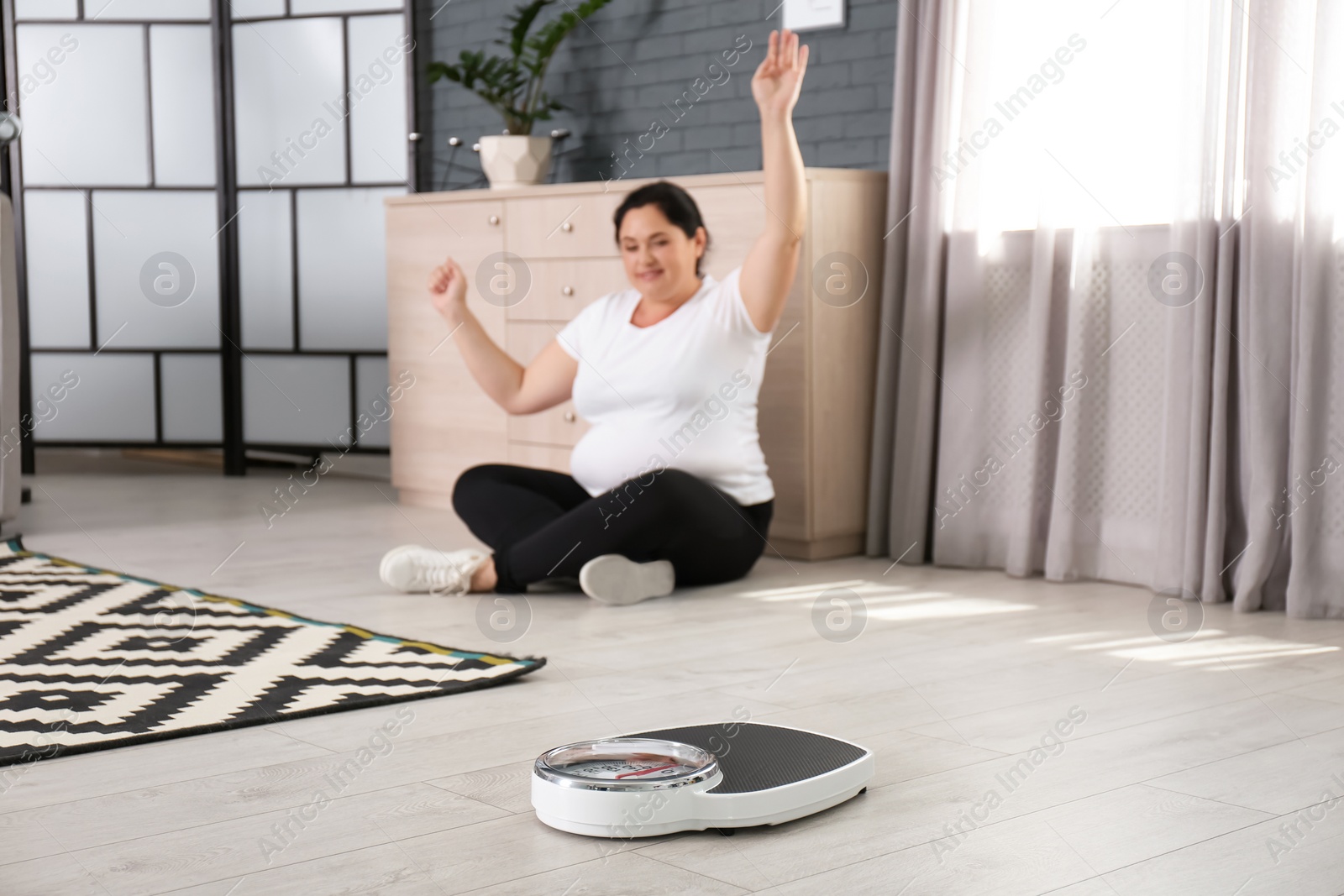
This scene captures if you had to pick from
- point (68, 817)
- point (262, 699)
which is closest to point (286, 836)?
point (68, 817)

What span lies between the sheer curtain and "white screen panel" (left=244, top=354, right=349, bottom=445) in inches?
99.2

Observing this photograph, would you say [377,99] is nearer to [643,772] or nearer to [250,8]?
[250,8]

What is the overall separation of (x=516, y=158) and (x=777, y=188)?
162 centimetres

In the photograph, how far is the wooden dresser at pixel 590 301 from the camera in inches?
138

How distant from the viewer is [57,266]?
17.9ft

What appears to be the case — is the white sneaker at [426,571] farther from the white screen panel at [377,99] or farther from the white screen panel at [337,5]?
the white screen panel at [337,5]

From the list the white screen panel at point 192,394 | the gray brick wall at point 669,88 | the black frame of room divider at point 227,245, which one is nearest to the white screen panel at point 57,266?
the black frame of room divider at point 227,245

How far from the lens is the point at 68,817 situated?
1645 mm

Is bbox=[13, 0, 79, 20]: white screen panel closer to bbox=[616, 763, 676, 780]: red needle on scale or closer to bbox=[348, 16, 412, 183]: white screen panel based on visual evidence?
bbox=[348, 16, 412, 183]: white screen panel

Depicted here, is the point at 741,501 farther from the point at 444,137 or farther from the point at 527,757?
the point at 444,137

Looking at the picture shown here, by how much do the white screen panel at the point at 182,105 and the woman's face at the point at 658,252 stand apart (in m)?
2.74

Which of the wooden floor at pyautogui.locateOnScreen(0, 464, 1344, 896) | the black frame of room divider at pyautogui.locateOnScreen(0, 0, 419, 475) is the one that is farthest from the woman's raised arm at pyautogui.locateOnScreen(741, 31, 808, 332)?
the black frame of room divider at pyautogui.locateOnScreen(0, 0, 419, 475)

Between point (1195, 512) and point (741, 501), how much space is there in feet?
3.09

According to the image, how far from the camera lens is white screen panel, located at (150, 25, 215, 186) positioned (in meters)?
5.33
